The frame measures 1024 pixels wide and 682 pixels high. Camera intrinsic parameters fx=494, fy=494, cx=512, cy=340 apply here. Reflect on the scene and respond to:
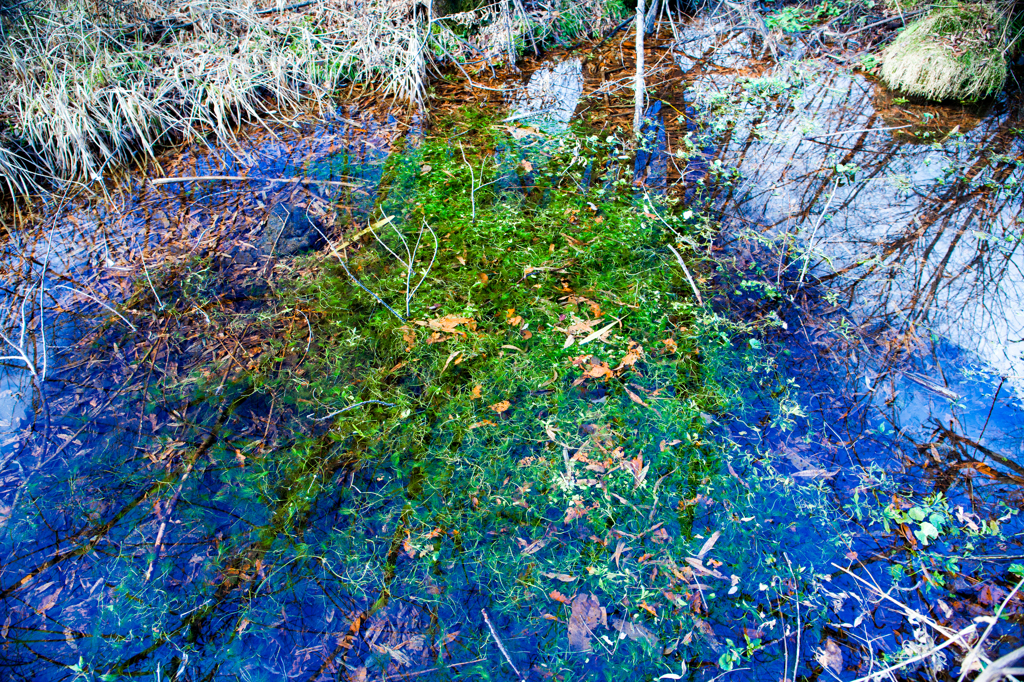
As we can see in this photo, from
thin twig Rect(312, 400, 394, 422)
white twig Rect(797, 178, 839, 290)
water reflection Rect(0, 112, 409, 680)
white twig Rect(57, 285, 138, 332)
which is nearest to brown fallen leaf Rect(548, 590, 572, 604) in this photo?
water reflection Rect(0, 112, 409, 680)

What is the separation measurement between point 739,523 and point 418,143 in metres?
3.13

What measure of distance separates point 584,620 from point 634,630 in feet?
0.53

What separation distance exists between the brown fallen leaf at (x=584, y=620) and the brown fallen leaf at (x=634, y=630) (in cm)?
4

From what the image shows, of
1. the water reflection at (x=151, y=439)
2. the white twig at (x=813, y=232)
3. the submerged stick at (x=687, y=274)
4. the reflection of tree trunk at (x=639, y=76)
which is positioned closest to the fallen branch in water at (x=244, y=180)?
the water reflection at (x=151, y=439)

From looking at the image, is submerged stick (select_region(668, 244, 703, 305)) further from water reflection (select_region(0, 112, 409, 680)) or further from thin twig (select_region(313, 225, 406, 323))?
water reflection (select_region(0, 112, 409, 680))

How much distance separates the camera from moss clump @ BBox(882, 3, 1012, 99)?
11.0 ft

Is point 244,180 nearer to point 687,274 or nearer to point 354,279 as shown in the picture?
point 354,279

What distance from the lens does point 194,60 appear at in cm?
367

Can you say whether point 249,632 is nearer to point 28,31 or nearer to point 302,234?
point 302,234

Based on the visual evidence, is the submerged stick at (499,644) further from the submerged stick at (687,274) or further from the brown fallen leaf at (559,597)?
the submerged stick at (687,274)

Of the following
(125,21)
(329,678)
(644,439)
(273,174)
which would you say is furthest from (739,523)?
(125,21)

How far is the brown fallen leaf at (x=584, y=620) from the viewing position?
160cm

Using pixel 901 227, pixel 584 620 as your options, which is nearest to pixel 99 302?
pixel 584 620

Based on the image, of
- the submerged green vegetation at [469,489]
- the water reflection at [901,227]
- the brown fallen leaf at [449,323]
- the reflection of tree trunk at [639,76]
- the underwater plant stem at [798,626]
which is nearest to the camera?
the underwater plant stem at [798,626]
